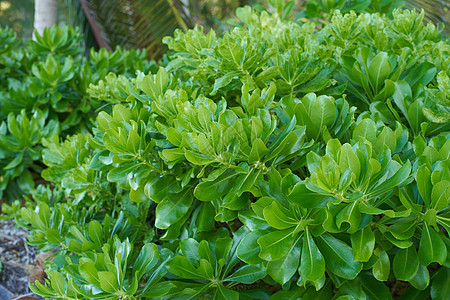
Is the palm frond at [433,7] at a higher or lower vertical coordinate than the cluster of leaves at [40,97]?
lower

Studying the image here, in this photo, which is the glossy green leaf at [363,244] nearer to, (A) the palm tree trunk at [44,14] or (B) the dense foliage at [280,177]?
(B) the dense foliage at [280,177]

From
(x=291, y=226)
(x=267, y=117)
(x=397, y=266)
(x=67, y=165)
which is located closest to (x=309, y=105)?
(x=267, y=117)

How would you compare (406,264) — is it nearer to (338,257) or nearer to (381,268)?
(381,268)

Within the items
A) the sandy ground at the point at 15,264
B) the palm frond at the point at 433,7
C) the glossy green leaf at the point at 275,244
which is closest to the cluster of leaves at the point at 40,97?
the sandy ground at the point at 15,264

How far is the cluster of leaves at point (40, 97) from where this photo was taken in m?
2.83

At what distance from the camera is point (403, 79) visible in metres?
1.51

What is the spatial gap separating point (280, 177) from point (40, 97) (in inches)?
94.0

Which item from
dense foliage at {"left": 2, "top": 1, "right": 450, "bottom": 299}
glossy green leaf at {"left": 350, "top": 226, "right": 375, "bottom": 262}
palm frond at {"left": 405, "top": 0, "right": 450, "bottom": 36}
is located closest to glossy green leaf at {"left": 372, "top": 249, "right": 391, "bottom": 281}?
dense foliage at {"left": 2, "top": 1, "right": 450, "bottom": 299}

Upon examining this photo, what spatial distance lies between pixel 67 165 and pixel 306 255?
4.08 ft

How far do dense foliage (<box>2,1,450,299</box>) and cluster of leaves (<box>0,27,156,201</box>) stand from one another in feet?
4.25

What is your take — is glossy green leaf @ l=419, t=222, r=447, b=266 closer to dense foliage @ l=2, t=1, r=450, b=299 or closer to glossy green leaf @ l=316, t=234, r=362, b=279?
dense foliage @ l=2, t=1, r=450, b=299

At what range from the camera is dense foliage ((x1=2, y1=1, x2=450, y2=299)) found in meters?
1.00

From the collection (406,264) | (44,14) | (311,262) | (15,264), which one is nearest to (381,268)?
(406,264)

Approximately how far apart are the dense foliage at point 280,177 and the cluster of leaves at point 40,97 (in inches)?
51.0
